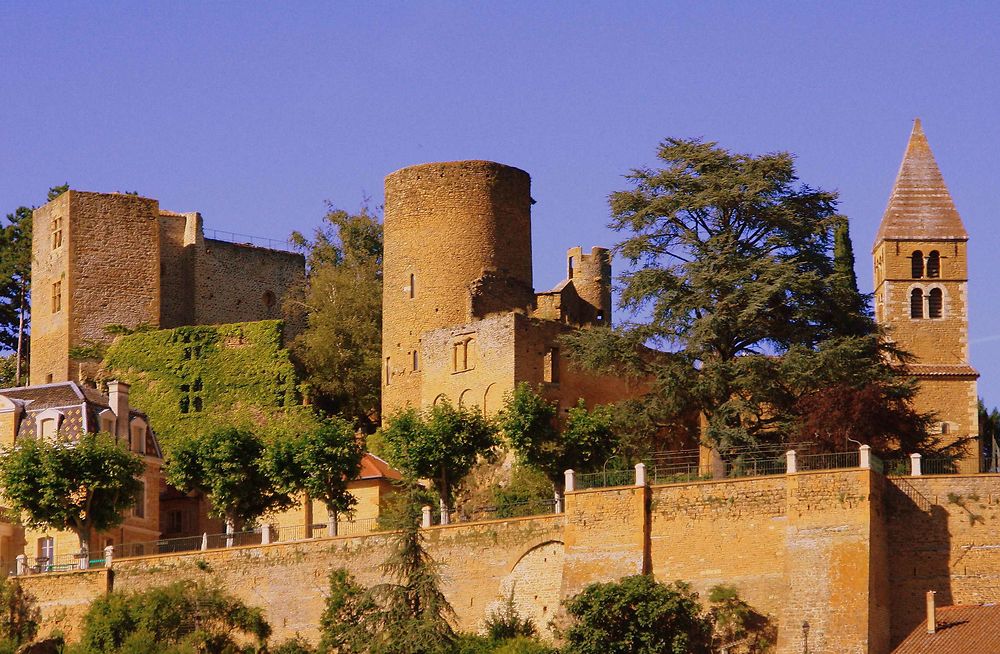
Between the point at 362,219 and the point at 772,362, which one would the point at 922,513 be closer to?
the point at 772,362

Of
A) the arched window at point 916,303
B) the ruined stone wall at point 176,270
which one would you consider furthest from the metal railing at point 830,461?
the ruined stone wall at point 176,270

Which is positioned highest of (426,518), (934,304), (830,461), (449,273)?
(449,273)

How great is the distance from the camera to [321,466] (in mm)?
50375

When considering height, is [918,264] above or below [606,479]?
above

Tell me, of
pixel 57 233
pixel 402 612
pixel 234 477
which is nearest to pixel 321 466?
pixel 234 477

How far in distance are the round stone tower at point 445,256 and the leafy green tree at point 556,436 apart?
716cm

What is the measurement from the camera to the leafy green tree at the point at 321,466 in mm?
50375

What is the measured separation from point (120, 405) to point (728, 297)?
16.8 meters

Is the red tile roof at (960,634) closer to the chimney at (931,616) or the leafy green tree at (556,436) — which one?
the chimney at (931,616)

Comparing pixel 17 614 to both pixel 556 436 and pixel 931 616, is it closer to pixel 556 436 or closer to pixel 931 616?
pixel 556 436

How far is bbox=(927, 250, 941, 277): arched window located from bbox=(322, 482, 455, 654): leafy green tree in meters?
13.9

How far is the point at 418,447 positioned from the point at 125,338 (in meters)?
17.3

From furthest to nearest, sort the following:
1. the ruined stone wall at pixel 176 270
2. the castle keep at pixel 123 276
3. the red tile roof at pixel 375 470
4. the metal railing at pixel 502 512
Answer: the ruined stone wall at pixel 176 270, the castle keep at pixel 123 276, the red tile roof at pixel 375 470, the metal railing at pixel 502 512

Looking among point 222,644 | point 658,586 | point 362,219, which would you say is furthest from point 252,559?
point 362,219
